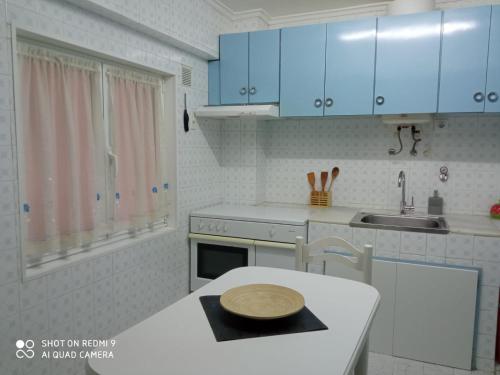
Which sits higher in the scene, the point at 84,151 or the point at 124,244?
the point at 84,151

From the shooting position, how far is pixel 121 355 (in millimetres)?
1117

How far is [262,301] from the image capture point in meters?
1.46

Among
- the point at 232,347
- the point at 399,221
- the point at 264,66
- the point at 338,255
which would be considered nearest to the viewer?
the point at 232,347

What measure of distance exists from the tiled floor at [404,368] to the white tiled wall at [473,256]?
0.07 ft

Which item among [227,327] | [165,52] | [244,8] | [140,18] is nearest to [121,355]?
[227,327]

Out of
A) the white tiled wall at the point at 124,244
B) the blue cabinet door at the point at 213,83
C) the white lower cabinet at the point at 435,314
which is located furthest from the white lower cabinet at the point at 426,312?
the blue cabinet door at the point at 213,83

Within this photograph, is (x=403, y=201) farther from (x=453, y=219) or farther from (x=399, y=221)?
(x=453, y=219)

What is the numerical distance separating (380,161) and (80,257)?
240 cm

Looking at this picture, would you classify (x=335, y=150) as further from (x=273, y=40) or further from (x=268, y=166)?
(x=273, y=40)

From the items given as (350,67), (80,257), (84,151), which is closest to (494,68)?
(350,67)

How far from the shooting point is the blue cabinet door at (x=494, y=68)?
2516mm

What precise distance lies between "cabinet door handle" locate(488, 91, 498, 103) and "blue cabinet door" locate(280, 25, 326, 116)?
44.3 inches

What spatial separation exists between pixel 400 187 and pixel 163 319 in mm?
2447

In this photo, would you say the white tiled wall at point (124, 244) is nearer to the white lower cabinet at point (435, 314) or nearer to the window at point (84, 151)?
the window at point (84, 151)
